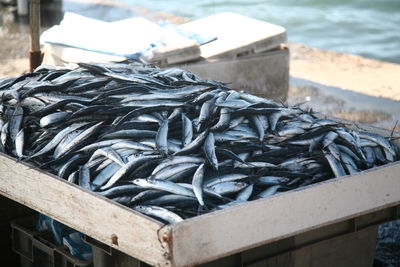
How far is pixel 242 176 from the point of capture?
11.0 ft

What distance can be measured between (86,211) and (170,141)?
0.61 m

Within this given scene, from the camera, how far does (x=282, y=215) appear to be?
10.1 ft

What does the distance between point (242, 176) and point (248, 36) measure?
13.2 feet

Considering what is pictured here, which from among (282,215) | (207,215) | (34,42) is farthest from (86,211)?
(34,42)

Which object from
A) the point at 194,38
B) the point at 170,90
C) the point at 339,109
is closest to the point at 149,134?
the point at 170,90

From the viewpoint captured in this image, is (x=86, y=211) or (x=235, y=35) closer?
(x=86, y=211)

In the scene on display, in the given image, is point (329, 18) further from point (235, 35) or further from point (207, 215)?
point (207, 215)

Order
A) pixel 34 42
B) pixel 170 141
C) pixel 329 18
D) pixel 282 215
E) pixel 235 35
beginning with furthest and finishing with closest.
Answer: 1. pixel 329 18
2. pixel 235 35
3. pixel 34 42
4. pixel 170 141
5. pixel 282 215

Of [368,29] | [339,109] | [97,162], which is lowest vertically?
[368,29]

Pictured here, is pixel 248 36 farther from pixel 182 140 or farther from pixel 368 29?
pixel 368 29

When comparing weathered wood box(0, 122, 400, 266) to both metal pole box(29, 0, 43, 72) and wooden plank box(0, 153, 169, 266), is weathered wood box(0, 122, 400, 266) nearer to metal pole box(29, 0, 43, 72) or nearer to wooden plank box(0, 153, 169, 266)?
wooden plank box(0, 153, 169, 266)

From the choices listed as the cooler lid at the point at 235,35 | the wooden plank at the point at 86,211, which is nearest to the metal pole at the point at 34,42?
the cooler lid at the point at 235,35

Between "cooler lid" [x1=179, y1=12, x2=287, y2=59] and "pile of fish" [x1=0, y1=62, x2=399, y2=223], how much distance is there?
2710 mm

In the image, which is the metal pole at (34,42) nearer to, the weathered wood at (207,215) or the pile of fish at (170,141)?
the pile of fish at (170,141)
